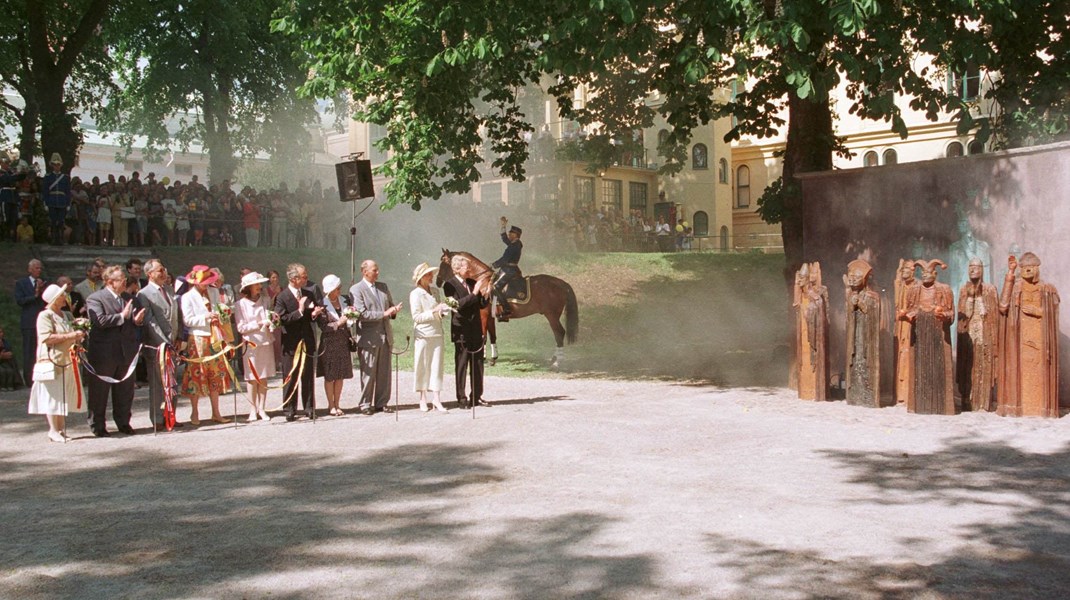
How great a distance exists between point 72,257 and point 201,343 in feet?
43.1

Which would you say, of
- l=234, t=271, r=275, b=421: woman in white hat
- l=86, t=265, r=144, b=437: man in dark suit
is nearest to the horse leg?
l=234, t=271, r=275, b=421: woman in white hat

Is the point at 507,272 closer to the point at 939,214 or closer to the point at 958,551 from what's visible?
the point at 939,214

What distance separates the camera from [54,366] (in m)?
10.8

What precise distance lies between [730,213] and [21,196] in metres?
39.7

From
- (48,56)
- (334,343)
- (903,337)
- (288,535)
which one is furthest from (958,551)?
(48,56)

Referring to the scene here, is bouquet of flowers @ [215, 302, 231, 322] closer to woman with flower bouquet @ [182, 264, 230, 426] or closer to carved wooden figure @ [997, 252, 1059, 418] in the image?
woman with flower bouquet @ [182, 264, 230, 426]

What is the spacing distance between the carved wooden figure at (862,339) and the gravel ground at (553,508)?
2.53 ft

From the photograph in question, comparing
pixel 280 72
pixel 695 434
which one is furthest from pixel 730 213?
pixel 695 434

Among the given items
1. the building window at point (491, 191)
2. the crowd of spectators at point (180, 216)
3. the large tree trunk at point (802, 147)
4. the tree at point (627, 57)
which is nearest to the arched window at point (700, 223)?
the building window at point (491, 191)

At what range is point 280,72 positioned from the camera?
125 feet

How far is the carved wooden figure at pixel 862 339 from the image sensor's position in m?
12.2

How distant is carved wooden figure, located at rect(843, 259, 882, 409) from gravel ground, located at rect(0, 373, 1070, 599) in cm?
77

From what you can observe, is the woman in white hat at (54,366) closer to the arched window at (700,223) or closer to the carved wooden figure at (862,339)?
the carved wooden figure at (862,339)

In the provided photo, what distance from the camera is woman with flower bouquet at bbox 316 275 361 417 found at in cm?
1251
